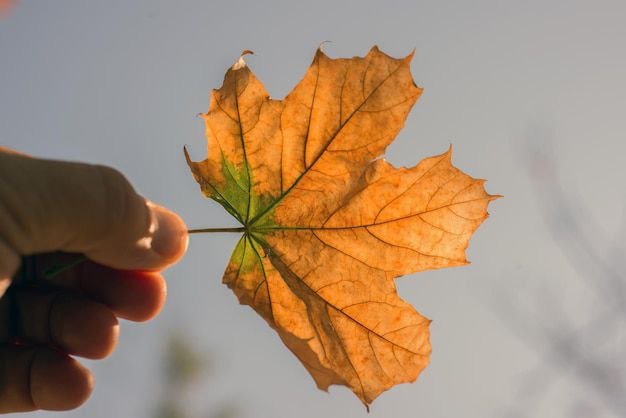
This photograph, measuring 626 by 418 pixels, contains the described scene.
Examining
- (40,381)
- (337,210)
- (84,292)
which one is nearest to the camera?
(337,210)

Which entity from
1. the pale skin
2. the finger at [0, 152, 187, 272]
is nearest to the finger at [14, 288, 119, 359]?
the pale skin

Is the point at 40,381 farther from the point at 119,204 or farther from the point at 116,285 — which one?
the point at 119,204

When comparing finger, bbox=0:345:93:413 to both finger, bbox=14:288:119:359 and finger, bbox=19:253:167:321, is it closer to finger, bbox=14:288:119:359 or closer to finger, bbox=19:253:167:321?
finger, bbox=14:288:119:359

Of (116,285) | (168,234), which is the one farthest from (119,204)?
(116,285)

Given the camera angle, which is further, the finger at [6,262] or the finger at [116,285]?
the finger at [116,285]

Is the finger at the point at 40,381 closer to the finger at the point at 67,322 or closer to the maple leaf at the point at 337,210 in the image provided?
the finger at the point at 67,322

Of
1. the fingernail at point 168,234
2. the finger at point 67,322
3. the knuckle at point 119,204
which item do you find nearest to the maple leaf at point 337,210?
the fingernail at point 168,234
